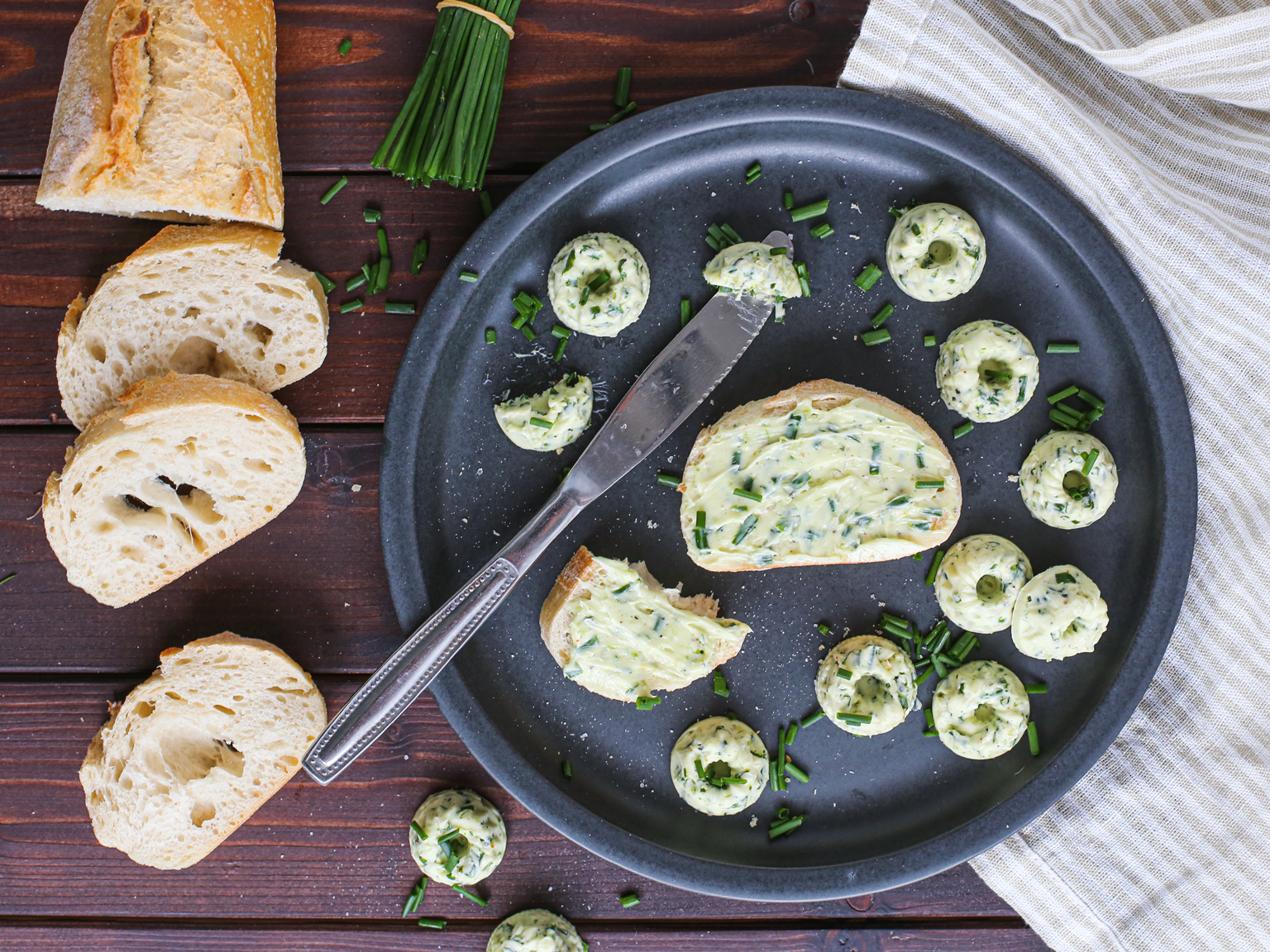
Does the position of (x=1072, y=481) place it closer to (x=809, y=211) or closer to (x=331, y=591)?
(x=809, y=211)

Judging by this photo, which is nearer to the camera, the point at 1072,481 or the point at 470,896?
the point at 1072,481

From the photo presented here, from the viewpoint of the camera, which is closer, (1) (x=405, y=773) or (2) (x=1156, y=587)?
(2) (x=1156, y=587)

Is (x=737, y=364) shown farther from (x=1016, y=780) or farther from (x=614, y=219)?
(x=1016, y=780)

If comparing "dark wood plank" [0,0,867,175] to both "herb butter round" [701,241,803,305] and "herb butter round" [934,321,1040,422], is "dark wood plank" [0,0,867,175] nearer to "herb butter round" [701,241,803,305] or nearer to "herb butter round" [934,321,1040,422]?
"herb butter round" [701,241,803,305]

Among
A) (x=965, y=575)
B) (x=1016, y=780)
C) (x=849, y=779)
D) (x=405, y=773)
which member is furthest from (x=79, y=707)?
(x=1016, y=780)

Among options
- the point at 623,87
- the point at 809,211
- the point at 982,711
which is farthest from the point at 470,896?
the point at 623,87

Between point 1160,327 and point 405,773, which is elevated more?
point 1160,327
